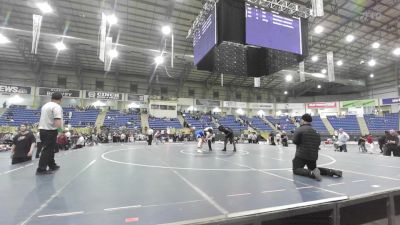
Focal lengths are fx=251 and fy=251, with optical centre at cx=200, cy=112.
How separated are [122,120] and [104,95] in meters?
5.79

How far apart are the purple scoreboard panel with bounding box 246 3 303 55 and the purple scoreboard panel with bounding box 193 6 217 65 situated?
4.47 feet

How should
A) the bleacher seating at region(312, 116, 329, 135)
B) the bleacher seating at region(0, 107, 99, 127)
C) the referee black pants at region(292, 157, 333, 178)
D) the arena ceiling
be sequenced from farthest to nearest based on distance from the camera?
1. the bleacher seating at region(312, 116, 329, 135)
2. the bleacher seating at region(0, 107, 99, 127)
3. the arena ceiling
4. the referee black pants at region(292, 157, 333, 178)

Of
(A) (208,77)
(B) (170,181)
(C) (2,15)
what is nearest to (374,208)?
(B) (170,181)

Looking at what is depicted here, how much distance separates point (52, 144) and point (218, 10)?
7.78 m

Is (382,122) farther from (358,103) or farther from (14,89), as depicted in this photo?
Answer: (14,89)

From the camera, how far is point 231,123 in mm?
37344

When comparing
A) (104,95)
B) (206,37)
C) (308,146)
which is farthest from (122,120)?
(308,146)

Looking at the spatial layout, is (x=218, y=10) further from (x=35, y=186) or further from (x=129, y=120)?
(x=129, y=120)

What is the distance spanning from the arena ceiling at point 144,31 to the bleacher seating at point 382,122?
7.50 m

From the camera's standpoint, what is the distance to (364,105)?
1590 inches

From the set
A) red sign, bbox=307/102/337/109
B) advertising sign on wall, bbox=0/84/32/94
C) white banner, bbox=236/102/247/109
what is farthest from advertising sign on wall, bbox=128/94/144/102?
red sign, bbox=307/102/337/109

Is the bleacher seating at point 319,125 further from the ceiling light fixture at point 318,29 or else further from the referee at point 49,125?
the referee at point 49,125

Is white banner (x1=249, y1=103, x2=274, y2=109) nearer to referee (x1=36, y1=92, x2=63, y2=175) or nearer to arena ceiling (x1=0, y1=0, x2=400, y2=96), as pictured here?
arena ceiling (x1=0, y1=0, x2=400, y2=96)

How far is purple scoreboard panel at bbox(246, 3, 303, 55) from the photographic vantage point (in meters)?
9.86
